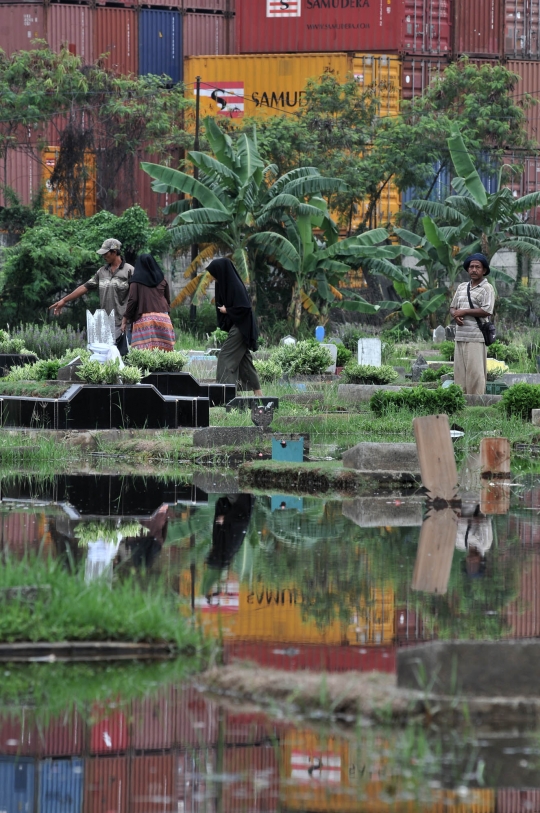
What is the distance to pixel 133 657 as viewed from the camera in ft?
17.0

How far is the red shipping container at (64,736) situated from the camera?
4262 millimetres

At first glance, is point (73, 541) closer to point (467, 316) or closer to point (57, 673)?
point (57, 673)

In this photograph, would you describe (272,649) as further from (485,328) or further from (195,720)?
(485,328)

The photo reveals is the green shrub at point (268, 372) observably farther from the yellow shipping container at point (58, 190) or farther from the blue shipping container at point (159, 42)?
the blue shipping container at point (159, 42)

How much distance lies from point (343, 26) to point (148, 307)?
33.3m

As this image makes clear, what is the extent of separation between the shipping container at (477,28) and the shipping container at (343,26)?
0.37 m

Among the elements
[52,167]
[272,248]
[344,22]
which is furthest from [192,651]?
[344,22]

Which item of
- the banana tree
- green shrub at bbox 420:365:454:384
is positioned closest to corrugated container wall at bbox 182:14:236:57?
the banana tree

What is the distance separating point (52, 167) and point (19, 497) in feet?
116

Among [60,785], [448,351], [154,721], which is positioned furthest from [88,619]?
[448,351]

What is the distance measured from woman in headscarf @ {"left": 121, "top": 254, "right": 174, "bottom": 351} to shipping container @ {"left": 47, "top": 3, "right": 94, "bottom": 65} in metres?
33.3

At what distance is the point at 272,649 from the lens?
531 cm

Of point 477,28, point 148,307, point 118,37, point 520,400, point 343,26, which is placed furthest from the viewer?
point 118,37

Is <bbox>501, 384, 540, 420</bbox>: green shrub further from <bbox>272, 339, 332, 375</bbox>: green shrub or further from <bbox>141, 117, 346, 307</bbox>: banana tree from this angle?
<bbox>141, 117, 346, 307</bbox>: banana tree
